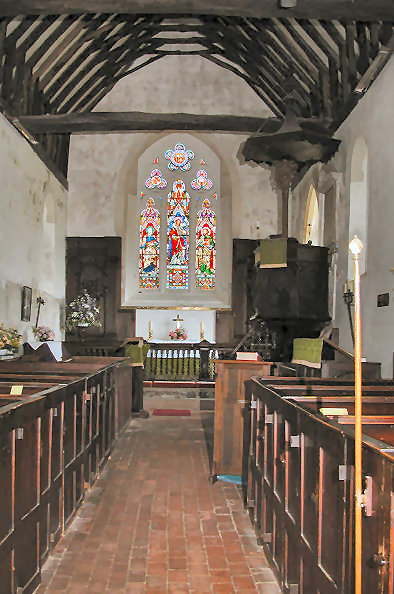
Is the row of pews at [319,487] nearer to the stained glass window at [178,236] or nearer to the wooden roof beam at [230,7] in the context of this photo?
the wooden roof beam at [230,7]

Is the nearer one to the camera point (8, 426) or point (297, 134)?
point (8, 426)

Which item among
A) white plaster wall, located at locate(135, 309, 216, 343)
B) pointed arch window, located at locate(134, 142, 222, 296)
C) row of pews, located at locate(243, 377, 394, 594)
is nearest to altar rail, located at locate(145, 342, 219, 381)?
white plaster wall, located at locate(135, 309, 216, 343)

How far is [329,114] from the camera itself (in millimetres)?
9078

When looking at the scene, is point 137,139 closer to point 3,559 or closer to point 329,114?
point 329,114

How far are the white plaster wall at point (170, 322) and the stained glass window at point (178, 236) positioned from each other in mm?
787

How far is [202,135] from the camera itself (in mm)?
13578

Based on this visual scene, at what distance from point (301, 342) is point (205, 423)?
1877 millimetres

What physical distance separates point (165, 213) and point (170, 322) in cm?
275

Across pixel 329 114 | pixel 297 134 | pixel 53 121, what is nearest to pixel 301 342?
pixel 297 134

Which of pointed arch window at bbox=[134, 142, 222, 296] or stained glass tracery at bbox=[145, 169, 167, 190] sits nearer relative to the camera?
pointed arch window at bbox=[134, 142, 222, 296]

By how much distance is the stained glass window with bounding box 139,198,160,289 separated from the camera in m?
13.8

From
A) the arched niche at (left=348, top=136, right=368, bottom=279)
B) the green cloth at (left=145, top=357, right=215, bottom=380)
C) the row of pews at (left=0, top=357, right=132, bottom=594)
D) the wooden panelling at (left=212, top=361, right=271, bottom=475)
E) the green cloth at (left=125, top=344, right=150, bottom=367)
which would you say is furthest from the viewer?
the green cloth at (left=145, top=357, right=215, bottom=380)

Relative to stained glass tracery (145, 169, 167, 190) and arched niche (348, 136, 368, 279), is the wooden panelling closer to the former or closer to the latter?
arched niche (348, 136, 368, 279)

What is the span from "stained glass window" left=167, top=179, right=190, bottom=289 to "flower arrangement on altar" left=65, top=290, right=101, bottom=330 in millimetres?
1999
